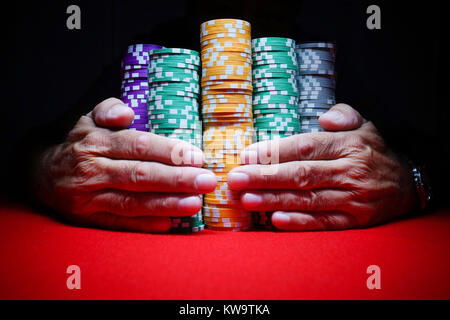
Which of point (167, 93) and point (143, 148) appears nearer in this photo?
point (143, 148)

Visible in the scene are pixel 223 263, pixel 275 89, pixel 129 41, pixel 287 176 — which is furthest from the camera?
pixel 129 41

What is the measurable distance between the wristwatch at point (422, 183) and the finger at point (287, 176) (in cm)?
67

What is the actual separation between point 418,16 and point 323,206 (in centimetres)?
478

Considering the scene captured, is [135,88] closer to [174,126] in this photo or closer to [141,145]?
[174,126]

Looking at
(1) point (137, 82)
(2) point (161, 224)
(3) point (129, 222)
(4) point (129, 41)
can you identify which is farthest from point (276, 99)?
(4) point (129, 41)

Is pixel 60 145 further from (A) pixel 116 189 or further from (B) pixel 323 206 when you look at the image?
(B) pixel 323 206

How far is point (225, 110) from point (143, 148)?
0.59 meters

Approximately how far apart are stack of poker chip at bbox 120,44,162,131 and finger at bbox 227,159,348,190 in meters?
0.87

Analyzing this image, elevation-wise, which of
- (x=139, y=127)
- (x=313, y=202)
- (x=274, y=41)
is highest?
(x=274, y=41)

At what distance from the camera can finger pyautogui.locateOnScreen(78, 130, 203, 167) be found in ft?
6.30

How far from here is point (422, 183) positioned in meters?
2.33

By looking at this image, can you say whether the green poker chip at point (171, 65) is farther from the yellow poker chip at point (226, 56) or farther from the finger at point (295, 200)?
the finger at point (295, 200)

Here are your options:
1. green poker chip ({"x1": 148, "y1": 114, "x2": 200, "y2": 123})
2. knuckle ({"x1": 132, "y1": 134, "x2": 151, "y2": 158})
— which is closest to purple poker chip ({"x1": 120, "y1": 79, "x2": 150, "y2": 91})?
green poker chip ({"x1": 148, "y1": 114, "x2": 200, "y2": 123})

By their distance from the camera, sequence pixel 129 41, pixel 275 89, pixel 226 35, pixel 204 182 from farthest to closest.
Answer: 1. pixel 129 41
2. pixel 275 89
3. pixel 226 35
4. pixel 204 182
